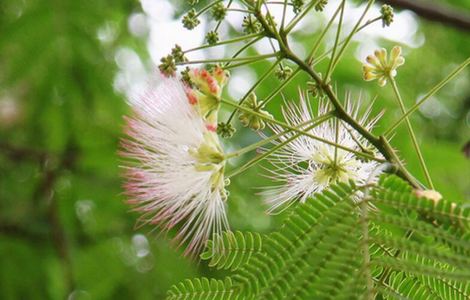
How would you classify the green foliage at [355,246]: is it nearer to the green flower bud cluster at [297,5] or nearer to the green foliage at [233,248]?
the green foliage at [233,248]

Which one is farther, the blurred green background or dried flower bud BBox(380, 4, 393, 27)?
the blurred green background

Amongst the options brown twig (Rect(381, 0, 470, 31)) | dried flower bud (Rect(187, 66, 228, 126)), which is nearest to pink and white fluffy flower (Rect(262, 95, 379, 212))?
dried flower bud (Rect(187, 66, 228, 126))

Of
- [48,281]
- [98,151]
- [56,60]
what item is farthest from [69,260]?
[56,60]

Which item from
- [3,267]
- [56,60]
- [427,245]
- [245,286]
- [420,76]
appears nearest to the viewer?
[427,245]

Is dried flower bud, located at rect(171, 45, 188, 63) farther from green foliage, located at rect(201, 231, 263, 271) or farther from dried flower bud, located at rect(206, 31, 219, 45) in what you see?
green foliage, located at rect(201, 231, 263, 271)

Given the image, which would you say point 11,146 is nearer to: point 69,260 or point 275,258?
point 69,260

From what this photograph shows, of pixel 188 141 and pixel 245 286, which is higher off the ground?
pixel 188 141
